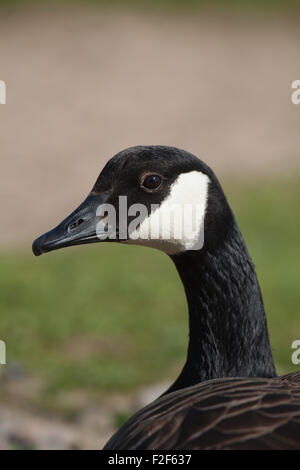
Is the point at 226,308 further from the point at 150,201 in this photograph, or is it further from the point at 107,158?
the point at 107,158

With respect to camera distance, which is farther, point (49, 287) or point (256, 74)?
point (256, 74)

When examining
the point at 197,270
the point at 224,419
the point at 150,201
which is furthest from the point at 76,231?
the point at 224,419

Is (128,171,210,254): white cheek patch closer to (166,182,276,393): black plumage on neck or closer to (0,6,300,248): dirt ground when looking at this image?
(166,182,276,393): black plumage on neck

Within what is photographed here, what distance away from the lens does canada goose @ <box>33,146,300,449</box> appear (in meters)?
2.20

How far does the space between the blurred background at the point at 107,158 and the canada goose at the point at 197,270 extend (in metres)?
1.16

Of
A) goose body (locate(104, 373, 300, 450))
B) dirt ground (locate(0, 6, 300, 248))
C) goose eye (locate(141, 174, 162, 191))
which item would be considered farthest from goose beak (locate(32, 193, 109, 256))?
dirt ground (locate(0, 6, 300, 248))

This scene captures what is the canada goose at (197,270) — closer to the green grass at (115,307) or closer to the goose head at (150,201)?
the goose head at (150,201)

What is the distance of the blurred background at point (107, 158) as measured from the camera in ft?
14.9

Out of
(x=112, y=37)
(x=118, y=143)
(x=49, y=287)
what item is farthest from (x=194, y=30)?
(x=49, y=287)

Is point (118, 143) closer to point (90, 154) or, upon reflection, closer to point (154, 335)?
point (90, 154)

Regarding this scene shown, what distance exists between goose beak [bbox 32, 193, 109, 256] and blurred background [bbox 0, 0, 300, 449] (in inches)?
53.2

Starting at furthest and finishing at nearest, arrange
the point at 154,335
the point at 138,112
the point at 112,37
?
the point at 112,37, the point at 138,112, the point at 154,335

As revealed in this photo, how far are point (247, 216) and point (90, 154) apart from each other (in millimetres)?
3209

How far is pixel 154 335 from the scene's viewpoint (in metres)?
5.25
